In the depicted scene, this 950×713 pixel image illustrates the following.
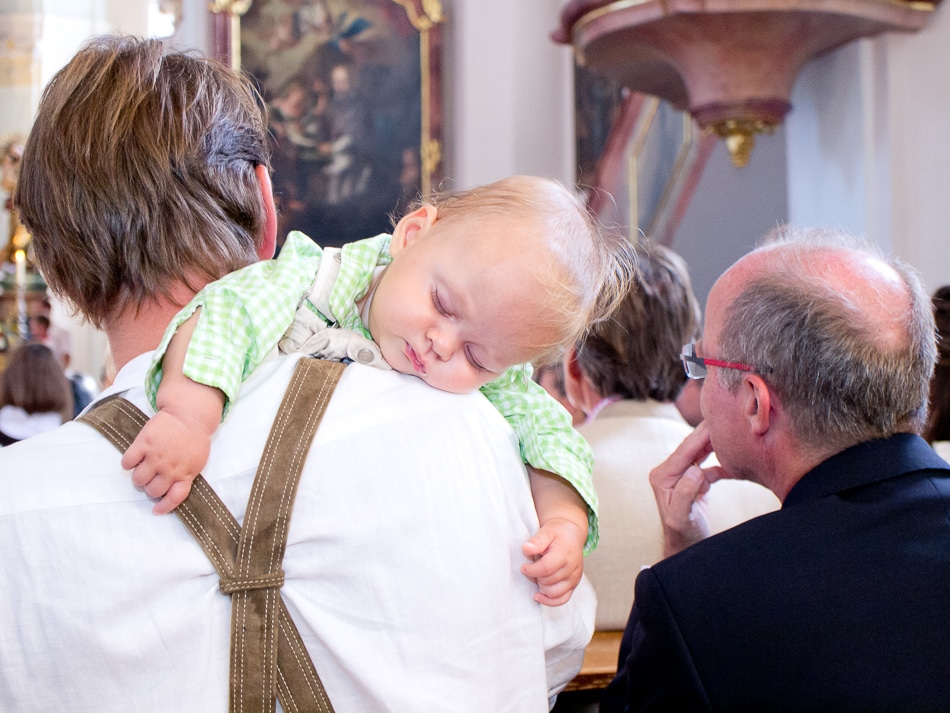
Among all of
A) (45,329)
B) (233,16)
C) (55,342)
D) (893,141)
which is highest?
(233,16)

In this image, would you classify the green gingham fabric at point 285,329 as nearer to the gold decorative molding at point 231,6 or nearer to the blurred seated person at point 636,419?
the blurred seated person at point 636,419

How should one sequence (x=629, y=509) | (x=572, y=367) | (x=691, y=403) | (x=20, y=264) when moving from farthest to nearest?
(x=20, y=264), (x=691, y=403), (x=572, y=367), (x=629, y=509)

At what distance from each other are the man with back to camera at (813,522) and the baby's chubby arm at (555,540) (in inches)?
11.6

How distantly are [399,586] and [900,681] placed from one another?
2.81ft

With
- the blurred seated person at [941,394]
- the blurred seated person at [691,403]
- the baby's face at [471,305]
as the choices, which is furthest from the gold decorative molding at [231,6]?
the baby's face at [471,305]

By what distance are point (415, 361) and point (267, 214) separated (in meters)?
0.34

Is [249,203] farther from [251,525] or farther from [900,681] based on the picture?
[900,681]

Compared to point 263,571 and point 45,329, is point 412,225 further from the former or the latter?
point 45,329

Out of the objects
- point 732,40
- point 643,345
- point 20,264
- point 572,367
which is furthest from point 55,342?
point 643,345

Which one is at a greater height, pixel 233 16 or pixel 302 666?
pixel 233 16

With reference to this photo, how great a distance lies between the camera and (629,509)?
2.89m

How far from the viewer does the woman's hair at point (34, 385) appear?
5125 millimetres

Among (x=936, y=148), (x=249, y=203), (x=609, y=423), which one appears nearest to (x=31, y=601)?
(x=249, y=203)

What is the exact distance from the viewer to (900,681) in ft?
5.37
